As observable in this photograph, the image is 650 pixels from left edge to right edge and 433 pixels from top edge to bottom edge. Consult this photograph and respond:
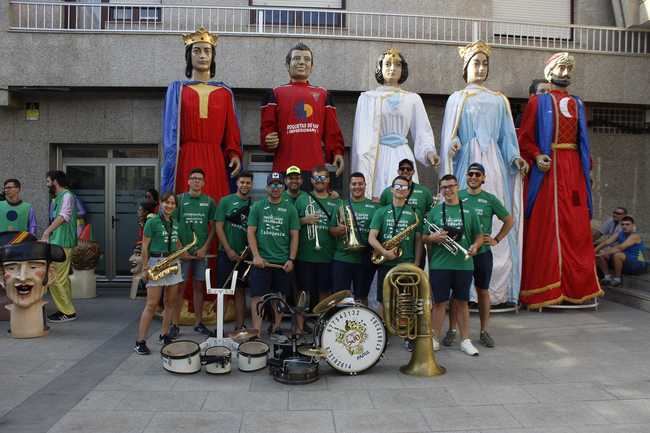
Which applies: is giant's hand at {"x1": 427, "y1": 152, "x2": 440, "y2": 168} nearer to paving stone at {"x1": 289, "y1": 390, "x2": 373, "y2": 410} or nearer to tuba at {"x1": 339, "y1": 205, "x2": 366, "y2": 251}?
tuba at {"x1": 339, "y1": 205, "x2": 366, "y2": 251}

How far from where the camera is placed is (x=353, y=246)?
17.8ft

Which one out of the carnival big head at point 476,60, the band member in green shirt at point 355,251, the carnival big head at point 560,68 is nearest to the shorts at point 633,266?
the carnival big head at point 560,68

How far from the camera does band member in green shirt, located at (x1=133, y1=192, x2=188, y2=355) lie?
17.4 feet

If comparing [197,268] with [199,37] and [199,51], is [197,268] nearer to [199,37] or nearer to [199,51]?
[199,51]

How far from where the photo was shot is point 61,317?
6.98 metres

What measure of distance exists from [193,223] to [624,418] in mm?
4090

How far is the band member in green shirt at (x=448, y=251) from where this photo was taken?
17.2 feet

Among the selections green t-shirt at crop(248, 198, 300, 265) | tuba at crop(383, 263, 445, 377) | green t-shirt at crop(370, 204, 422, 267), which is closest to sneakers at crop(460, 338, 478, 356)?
tuba at crop(383, 263, 445, 377)

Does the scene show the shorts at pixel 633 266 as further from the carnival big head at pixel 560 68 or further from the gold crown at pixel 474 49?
the gold crown at pixel 474 49

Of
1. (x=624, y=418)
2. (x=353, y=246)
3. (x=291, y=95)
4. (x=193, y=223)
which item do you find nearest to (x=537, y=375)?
(x=624, y=418)

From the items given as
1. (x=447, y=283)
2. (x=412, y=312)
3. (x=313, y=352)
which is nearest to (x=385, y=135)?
(x=447, y=283)

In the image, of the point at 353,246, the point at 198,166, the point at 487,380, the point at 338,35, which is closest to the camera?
the point at 487,380

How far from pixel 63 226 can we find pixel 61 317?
1.09 m

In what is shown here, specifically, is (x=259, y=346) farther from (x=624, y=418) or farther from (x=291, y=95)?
(x=291, y=95)
